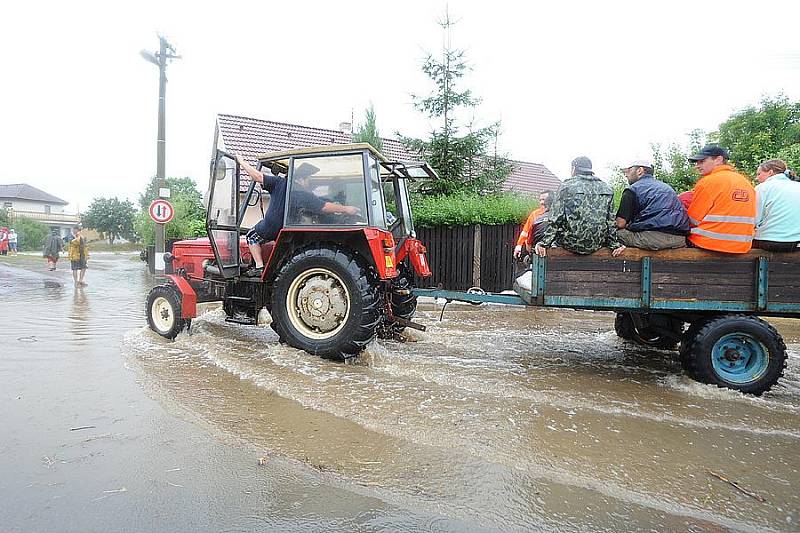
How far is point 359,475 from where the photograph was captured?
121 inches

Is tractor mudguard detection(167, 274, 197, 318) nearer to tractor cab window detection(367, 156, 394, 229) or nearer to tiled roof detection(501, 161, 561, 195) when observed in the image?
tractor cab window detection(367, 156, 394, 229)

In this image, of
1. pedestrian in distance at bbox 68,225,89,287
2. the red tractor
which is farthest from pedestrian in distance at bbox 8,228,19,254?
the red tractor

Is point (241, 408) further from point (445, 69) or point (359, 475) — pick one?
point (445, 69)

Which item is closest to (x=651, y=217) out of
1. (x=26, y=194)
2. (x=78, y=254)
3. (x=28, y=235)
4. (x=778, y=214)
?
(x=778, y=214)

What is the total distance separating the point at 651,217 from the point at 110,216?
62719 millimetres

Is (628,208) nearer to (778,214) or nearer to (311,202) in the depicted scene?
(778,214)

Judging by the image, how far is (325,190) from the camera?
19.7ft

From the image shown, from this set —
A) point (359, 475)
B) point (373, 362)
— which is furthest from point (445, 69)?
point (359, 475)

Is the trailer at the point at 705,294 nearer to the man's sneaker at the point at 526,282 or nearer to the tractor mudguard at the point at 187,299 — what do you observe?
the man's sneaker at the point at 526,282

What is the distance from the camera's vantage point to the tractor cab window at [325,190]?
5930 mm

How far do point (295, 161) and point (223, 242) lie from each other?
1.35m

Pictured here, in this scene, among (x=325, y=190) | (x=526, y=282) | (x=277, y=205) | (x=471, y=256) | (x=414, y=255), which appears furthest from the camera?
(x=471, y=256)

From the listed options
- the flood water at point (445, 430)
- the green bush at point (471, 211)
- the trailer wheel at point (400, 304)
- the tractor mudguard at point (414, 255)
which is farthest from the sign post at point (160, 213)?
the tractor mudguard at point (414, 255)

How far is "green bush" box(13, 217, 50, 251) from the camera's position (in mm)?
42675
